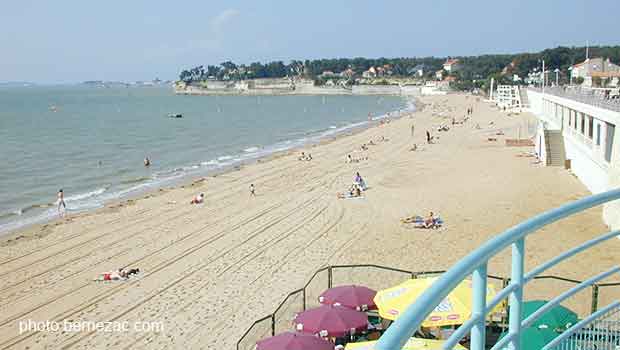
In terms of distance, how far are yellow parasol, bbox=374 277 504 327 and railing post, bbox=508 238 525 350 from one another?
5.97m

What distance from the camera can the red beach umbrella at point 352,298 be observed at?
32.8ft

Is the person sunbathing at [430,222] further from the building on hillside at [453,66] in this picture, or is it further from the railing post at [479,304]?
the building on hillside at [453,66]

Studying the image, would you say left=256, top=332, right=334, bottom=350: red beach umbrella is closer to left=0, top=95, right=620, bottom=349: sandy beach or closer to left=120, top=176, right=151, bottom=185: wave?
left=0, top=95, right=620, bottom=349: sandy beach

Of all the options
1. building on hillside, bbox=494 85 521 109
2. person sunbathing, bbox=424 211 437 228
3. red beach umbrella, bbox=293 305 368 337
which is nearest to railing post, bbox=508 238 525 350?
red beach umbrella, bbox=293 305 368 337

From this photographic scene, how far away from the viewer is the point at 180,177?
32.2 meters

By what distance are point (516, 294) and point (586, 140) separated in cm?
2194

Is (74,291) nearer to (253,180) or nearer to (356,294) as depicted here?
(356,294)

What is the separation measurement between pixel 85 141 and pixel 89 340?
1763 inches

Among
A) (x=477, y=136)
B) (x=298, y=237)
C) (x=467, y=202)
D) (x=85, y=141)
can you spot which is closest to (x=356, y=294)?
(x=298, y=237)

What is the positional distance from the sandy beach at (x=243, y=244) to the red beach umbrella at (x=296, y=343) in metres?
2.45

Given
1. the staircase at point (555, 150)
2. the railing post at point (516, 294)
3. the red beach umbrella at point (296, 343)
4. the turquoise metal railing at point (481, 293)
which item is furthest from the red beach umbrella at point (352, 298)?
the staircase at point (555, 150)

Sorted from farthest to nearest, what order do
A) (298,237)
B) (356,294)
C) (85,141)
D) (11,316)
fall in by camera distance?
1. (85,141)
2. (298,237)
3. (11,316)
4. (356,294)

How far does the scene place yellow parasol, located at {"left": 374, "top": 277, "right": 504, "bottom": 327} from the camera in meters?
8.21

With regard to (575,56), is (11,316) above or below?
below
